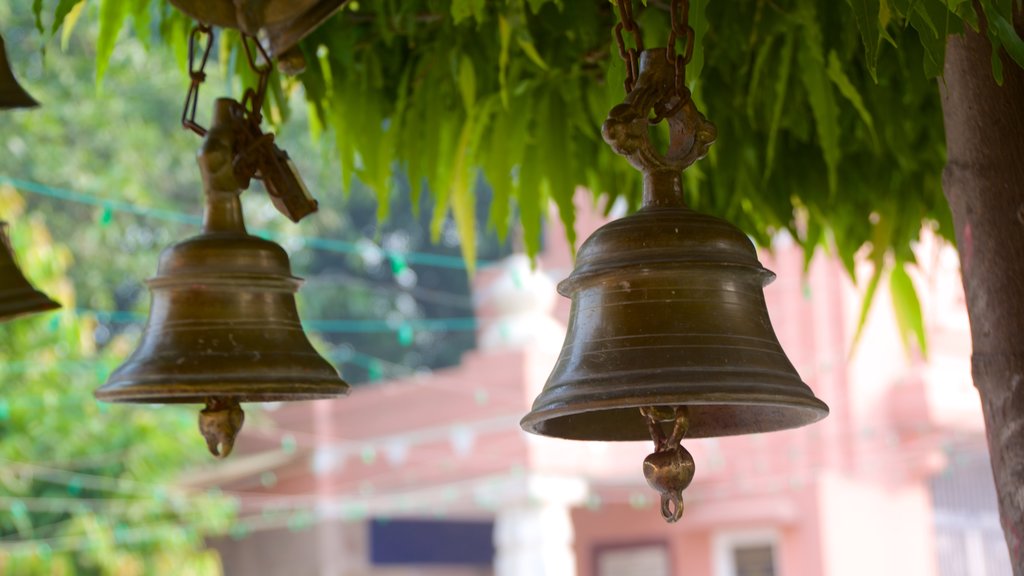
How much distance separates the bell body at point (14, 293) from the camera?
1735 millimetres

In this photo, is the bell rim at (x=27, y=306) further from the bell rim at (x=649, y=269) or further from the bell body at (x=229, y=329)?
the bell rim at (x=649, y=269)

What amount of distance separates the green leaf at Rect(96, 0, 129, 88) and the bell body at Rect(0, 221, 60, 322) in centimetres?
28

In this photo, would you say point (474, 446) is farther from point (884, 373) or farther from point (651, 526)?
point (884, 373)

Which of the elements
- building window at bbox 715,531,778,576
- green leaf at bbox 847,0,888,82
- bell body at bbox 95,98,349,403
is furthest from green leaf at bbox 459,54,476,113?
building window at bbox 715,531,778,576

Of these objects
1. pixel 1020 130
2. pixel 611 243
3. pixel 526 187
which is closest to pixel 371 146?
pixel 526 187

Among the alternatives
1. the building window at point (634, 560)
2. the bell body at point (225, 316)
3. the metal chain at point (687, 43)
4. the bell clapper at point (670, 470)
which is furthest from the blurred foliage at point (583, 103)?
the building window at point (634, 560)

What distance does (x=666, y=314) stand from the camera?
1452mm

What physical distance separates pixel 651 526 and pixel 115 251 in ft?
14.3

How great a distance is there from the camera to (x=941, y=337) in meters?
8.49

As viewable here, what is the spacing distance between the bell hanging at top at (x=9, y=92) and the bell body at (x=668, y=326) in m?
0.78

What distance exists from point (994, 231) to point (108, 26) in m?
1.19

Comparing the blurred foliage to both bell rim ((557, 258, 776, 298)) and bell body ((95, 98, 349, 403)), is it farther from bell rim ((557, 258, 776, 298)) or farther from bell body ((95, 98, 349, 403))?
bell rim ((557, 258, 776, 298))

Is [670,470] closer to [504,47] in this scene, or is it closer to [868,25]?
[868,25]

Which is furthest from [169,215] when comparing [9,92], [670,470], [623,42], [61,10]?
[670,470]
